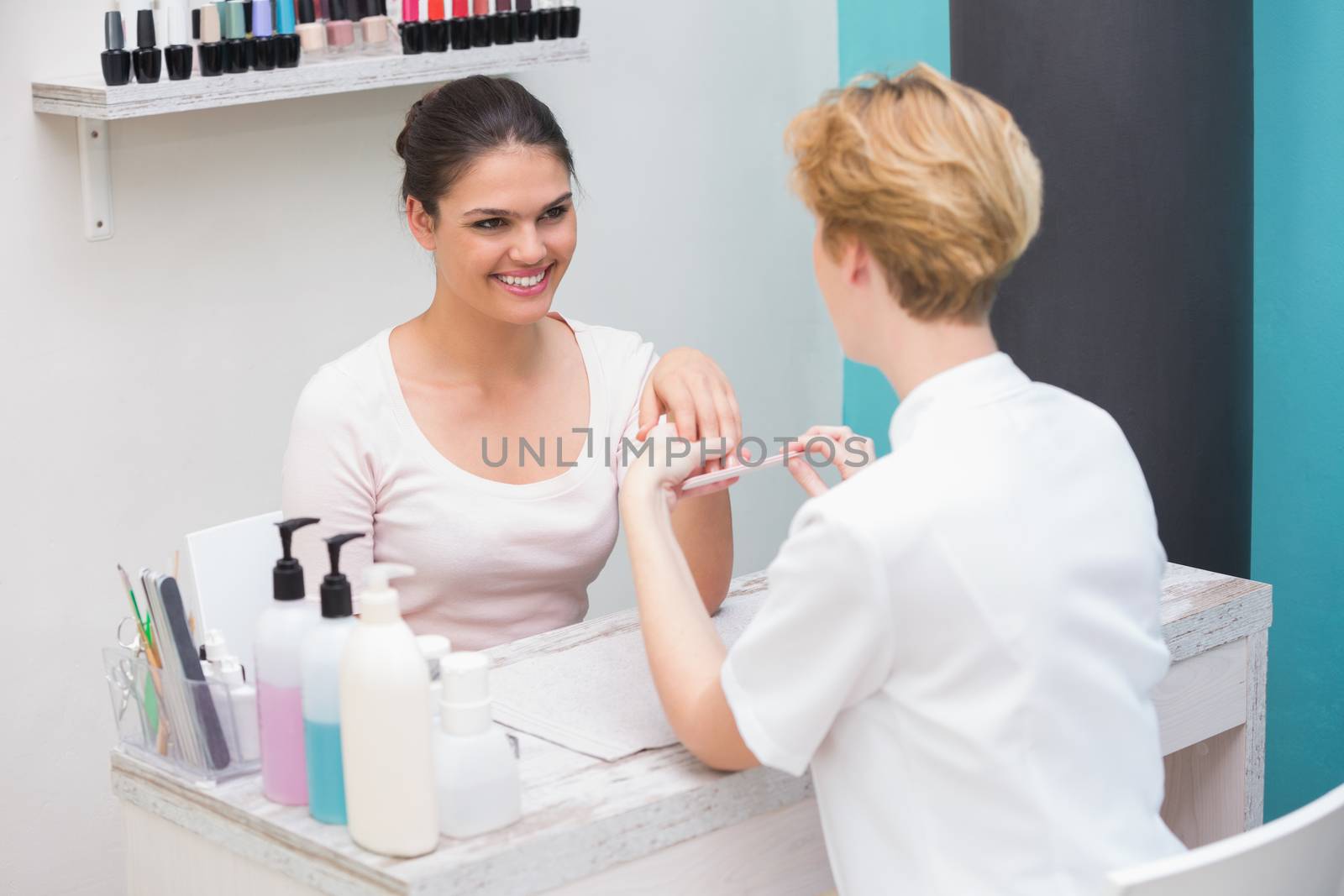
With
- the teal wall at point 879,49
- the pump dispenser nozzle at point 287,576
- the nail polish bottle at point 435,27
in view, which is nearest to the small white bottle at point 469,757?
the pump dispenser nozzle at point 287,576

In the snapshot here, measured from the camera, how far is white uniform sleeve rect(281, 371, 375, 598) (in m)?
1.54

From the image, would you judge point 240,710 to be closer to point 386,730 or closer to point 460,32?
point 386,730

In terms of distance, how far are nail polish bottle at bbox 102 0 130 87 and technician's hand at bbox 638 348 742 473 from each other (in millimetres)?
787

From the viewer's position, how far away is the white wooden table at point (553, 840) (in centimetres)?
98

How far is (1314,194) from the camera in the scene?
2113mm

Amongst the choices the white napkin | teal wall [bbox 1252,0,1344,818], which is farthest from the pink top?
teal wall [bbox 1252,0,1344,818]

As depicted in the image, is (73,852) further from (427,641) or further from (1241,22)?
(1241,22)

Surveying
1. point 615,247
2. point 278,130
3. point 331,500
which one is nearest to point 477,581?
point 331,500

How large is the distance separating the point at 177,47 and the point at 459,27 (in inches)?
17.0

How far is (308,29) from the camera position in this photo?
2006mm

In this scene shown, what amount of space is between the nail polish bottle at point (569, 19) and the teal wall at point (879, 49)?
21.8 inches

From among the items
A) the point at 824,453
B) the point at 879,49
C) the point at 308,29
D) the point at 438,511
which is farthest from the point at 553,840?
the point at 879,49

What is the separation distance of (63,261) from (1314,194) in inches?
65.5

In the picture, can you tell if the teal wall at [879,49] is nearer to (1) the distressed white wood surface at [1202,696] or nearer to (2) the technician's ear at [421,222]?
(2) the technician's ear at [421,222]
